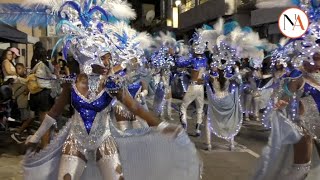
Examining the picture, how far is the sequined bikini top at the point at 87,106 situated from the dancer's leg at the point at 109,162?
A: 0.20m

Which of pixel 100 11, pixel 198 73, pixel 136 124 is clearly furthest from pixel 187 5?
pixel 100 11

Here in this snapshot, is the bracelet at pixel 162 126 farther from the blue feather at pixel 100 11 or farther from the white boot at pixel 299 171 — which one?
the white boot at pixel 299 171

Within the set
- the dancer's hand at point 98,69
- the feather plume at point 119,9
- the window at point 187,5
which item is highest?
the window at point 187,5

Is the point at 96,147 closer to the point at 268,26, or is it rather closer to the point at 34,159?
the point at 34,159

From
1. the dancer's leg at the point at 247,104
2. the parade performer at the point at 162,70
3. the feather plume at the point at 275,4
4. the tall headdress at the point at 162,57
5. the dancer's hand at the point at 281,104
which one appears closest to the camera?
the dancer's hand at the point at 281,104

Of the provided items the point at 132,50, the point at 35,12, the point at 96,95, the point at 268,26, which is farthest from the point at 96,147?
the point at 268,26

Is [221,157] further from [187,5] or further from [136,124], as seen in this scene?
[187,5]

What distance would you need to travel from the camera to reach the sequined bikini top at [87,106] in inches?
165

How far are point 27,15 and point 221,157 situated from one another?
474 cm

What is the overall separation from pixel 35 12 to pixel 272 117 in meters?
2.65

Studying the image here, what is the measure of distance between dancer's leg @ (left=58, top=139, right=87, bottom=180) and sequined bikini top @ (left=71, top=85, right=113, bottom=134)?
0.65 feet

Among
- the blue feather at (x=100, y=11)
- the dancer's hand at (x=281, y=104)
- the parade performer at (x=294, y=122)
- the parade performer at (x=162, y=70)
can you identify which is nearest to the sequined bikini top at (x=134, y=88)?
the parade performer at (x=294, y=122)

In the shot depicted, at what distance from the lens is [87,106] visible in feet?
13.7

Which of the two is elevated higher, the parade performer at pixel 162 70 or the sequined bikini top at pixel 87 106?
the parade performer at pixel 162 70
